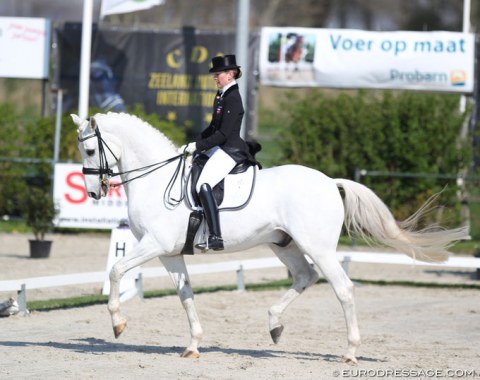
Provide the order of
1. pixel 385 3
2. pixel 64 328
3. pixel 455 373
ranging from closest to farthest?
pixel 455 373, pixel 64 328, pixel 385 3

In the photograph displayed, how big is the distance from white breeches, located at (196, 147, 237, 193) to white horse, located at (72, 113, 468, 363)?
0.31 metres

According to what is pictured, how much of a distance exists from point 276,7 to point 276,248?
125 ft

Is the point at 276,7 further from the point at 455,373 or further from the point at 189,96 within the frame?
the point at 455,373

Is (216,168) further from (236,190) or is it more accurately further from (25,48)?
(25,48)

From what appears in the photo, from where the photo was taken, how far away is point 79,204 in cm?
1956

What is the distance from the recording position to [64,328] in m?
10.6

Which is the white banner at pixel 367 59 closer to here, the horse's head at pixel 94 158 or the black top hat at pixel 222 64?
the black top hat at pixel 222 64

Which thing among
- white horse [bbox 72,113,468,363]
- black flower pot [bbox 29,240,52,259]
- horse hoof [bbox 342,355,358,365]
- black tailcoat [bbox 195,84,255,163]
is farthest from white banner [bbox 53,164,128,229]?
horse hoof [bbox 342,355,358,365]

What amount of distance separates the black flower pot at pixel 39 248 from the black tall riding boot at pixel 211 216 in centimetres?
849

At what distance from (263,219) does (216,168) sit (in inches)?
25.6

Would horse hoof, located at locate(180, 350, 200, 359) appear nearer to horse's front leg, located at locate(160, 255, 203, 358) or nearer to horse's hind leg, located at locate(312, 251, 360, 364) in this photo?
horse's front leg, located at locate(160, 255, 203, 358)

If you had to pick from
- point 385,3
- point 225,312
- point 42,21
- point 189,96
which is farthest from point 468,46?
point 385,3

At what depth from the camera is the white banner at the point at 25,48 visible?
23.1 meters

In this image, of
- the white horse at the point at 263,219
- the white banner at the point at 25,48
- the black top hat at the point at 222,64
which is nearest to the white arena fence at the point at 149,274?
the white horse at the point at 263,219
